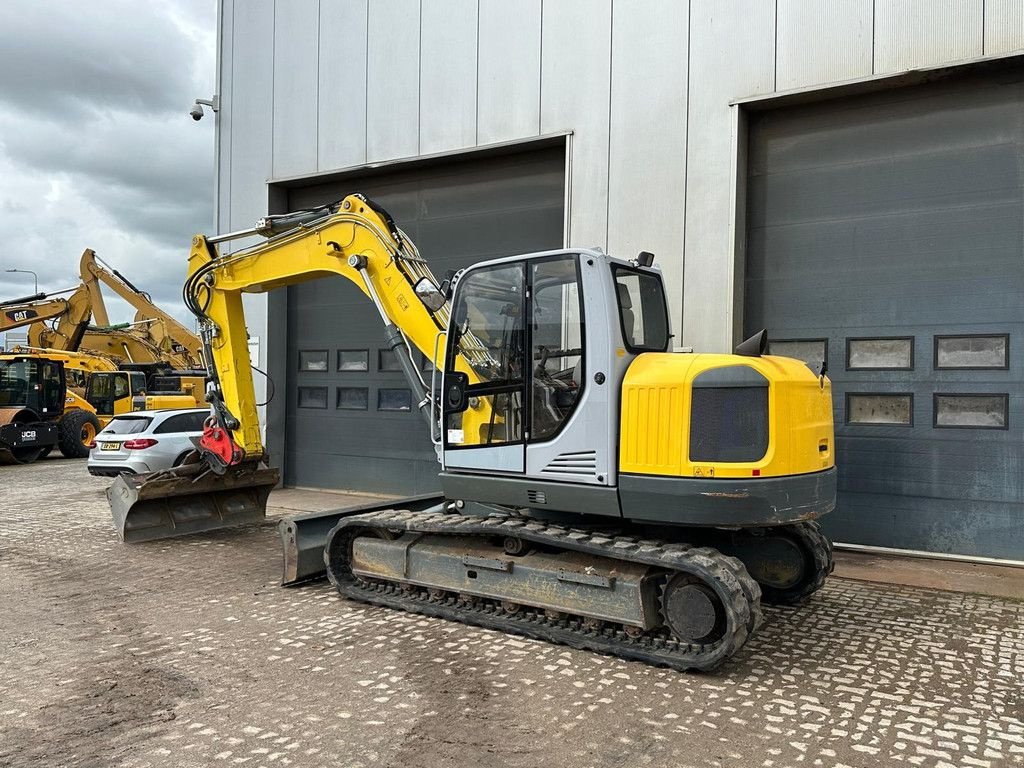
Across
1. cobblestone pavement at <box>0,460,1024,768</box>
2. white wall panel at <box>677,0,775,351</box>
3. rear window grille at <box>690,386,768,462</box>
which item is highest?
white wall panel at <box>677,0,775,351</box>

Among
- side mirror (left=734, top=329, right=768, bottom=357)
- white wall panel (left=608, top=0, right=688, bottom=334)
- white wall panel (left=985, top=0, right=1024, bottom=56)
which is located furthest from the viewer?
white wall panel (left=608, top=0, right=688, bottom=334)

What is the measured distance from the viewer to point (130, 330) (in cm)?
2617

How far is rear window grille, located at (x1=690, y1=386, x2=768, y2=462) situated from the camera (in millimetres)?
5004

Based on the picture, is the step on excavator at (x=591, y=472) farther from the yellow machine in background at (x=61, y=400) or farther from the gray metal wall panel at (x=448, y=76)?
the yellow machine in background at (x=61, y=400)

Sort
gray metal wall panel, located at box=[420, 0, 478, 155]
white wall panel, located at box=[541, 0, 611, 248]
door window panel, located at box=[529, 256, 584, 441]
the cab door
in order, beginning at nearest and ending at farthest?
1. door window panel, located at box=[529, 256, 584, 441]
2. the cab door
3. white wall panel, located at box=[541, 0, 611, 248]
4. gray metal wall panel, located at box=[420, 0, 478, 155]

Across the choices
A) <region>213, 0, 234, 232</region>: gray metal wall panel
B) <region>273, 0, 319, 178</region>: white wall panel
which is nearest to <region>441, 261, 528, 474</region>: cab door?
<region>273, 0, 319, 178</region>: white wall panel

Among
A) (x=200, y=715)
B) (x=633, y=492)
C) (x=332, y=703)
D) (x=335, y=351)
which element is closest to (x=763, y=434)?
(x=633, y=492)

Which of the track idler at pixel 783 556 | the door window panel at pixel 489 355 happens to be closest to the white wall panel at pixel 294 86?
the door window panel at pixel 489 355

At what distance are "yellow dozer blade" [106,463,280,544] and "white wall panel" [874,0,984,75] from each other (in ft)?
27.7

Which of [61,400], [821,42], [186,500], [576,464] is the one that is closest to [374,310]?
[186,500]

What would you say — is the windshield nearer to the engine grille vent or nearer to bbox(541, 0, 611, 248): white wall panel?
bbox(541, 0, 611, 248): white wall panel

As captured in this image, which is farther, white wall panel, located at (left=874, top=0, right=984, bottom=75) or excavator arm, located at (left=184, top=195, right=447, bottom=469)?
white wall panel, located at (left=874, top=0, right=984, bottom=75)

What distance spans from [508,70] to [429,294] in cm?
506

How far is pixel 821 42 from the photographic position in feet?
28.1
